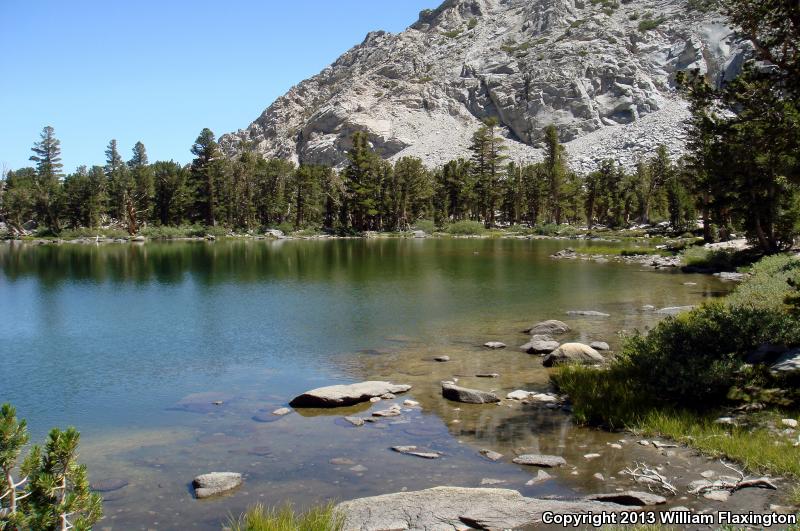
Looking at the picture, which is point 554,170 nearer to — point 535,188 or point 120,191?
point 535,188

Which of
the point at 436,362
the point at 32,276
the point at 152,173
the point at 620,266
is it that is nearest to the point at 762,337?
the point at 436,362

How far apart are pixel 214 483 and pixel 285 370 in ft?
32.6

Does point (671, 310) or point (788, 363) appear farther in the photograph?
point (671, 310)

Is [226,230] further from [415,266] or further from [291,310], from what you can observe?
[291,310]

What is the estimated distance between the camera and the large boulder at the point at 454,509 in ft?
27.9

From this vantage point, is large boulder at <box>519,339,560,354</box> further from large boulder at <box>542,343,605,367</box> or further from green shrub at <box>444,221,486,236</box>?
green shrub at <box>444,221,486,236</box>

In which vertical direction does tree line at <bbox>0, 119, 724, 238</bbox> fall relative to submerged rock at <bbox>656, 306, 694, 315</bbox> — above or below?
above

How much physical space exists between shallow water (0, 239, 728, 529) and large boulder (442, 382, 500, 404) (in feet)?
1.08

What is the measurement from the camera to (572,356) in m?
19.4

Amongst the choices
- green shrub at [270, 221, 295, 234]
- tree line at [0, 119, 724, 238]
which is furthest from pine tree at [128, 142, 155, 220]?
green shrub at [270, 221, 295, 234]

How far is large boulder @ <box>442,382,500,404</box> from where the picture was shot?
52.3 feet

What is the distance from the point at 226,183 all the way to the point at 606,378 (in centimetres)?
11893

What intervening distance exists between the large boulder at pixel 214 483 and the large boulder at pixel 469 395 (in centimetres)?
667

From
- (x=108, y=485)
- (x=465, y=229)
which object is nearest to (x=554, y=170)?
(x=465, y=229)
